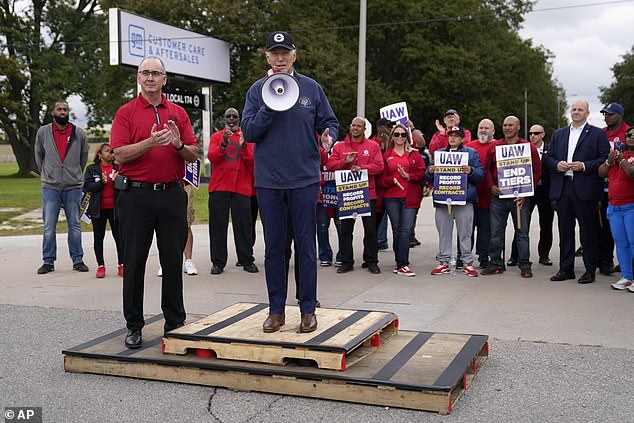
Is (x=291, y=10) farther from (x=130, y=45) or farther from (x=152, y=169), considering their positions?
(x=152, y=169)

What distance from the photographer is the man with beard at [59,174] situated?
34.0 ft

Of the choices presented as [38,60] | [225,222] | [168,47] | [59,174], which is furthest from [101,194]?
[38,60]

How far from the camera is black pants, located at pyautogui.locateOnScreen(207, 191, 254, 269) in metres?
10.3

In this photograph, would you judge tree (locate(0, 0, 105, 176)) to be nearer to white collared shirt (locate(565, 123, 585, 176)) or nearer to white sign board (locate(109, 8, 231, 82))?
white sign board (locate(109, 8, 231, 82))

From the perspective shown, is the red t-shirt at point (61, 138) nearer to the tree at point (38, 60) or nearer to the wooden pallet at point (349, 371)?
the wooden pallet at point (349, 371)

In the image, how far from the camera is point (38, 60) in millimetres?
48875

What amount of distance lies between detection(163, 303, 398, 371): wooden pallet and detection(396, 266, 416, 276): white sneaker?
12.7ft

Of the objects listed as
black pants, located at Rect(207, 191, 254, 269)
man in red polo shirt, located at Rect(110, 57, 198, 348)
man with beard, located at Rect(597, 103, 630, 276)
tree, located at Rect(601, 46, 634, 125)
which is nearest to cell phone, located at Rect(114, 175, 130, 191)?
man in red polo shirt, located at Rect(110, 57, 198, 348)

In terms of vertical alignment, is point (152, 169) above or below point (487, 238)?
above

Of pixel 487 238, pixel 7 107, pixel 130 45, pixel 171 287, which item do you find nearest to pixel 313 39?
pixel 130 45

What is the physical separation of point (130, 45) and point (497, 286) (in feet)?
67.6

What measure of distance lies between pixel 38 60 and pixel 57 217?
42.5 m

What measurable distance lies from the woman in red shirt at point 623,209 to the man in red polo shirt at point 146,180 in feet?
17.3

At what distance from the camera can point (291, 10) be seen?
1556 inches
